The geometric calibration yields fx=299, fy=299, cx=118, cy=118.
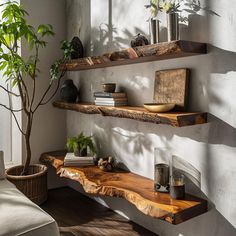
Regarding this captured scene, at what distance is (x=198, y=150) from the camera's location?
186 centimetres

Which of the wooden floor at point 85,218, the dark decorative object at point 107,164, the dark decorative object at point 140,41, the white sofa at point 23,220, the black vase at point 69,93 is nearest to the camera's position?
the white sofa at point 23,220

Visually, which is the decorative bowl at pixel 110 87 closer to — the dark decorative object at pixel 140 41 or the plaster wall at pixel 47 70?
the dark decorative object at pixel 140 41

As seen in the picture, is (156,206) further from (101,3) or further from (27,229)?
(101,3)

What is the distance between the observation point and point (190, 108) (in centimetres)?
191

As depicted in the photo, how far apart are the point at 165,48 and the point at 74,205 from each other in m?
1.74

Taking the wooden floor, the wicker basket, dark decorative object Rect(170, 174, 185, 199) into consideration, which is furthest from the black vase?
dark decorative object Rect(170, 174, 185, 199)

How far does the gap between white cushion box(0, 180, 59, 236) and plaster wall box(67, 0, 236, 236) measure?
89 centimetres

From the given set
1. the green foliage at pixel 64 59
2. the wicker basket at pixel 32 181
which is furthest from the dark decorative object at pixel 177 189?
the green foliage at pixel 64 59

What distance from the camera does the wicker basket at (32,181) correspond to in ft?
8.65

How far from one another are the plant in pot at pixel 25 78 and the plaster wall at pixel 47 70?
64mm

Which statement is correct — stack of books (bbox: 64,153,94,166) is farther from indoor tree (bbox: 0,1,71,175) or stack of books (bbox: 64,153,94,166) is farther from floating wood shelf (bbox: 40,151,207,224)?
indoor tree (bbox: 0,1,71,175)

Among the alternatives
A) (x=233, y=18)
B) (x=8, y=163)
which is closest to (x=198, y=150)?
(x=233, y=18)

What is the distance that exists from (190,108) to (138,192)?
0.63 metres

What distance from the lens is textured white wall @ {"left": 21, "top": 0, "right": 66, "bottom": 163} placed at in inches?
121
